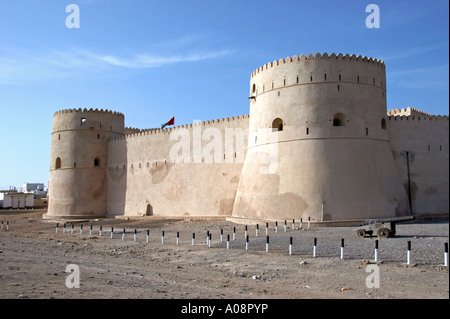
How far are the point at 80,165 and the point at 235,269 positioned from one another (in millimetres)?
23667

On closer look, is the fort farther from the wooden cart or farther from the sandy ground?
the wooden cart

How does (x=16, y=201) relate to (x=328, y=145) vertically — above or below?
below

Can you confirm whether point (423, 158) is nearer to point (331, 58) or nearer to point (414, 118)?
point (414, 118)

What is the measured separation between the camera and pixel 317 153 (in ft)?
60.6

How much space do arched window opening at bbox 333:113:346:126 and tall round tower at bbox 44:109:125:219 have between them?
1830 cm

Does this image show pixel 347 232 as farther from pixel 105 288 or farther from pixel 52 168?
pixel 52 168

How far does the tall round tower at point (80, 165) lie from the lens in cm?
3075

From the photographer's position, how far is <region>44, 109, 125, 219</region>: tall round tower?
30.8 m

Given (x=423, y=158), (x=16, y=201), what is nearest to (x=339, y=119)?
(x=423, y=158)

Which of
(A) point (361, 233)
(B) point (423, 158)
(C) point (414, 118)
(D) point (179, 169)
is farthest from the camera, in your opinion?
(D) point (179, 169)

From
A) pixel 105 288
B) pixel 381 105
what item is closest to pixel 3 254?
pixel 105 288

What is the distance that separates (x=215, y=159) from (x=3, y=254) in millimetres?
13325

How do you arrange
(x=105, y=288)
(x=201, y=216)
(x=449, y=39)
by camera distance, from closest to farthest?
(x=449, y=39) → (x=105, y=288) → (x=201, y=216)

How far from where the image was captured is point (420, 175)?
66.5 ft
